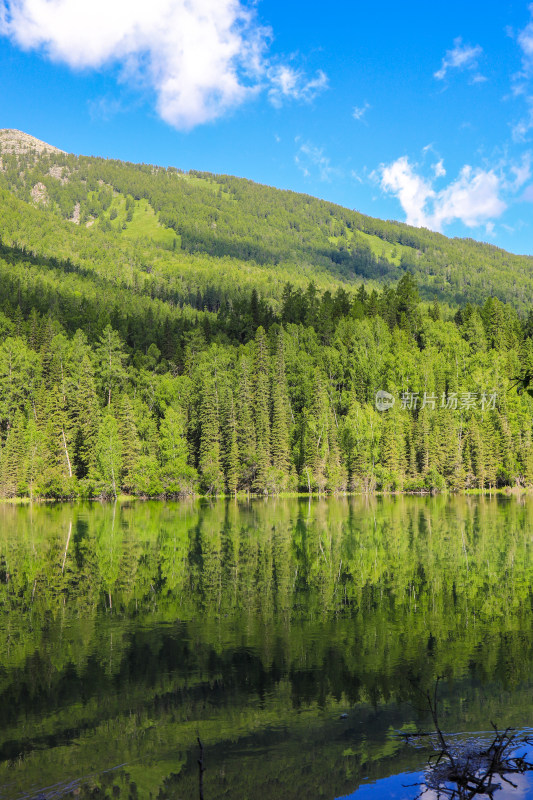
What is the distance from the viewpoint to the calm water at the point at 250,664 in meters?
13.2

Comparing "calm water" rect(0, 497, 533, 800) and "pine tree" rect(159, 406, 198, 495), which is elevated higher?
"pine tree" rect(159, 406, 198, 495)

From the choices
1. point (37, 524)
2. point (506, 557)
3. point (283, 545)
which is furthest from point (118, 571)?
point (37, 524)

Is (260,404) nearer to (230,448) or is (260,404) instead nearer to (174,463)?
(230,448)

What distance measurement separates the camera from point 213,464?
342ft

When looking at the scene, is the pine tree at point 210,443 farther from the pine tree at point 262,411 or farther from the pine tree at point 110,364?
the pine tree at point 110,364

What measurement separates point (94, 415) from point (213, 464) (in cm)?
2050

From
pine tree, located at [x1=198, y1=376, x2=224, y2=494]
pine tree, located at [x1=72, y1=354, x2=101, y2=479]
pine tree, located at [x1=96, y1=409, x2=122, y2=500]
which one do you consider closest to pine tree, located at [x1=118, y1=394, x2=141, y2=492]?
pine tree, located at [x1=96, y1=409, x2=122, y2=500]

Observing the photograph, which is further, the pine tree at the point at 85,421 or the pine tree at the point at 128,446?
the pine tree at the point at 85,421

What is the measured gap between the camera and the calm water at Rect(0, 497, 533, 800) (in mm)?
13211

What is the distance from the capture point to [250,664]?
62.5 ft

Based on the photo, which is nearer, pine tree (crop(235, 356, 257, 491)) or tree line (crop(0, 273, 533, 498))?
tree line (crop(0, 273, 533, 498))

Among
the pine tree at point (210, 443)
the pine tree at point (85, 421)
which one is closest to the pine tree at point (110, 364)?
the pine tree at point (85, 421)

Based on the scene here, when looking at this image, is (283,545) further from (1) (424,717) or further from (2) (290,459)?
(2) (290,459)

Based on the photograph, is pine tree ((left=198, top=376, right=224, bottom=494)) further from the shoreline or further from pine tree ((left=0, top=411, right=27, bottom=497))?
pine tree ((left=0, top=411, right=27, bottom=497))
